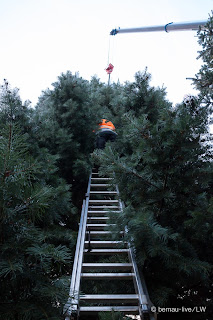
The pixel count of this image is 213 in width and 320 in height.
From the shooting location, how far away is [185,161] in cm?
300

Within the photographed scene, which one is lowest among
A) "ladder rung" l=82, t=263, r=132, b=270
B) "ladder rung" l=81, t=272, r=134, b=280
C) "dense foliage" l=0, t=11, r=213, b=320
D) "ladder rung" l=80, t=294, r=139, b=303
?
"ladder rung" l=80, t=294, r=139, b=303

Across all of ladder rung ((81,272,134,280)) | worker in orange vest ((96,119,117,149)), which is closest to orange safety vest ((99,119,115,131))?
worker in orange vest ((96,119,117,149))

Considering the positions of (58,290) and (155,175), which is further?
(155,175)

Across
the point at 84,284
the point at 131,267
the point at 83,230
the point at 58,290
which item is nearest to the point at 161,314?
the point at 131,267

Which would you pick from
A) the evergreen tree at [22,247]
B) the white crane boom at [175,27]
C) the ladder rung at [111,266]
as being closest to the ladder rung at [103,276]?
the ladder rung at [111,266]

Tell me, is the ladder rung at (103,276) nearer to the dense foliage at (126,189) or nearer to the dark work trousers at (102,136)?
the dense foliage at (126,189)

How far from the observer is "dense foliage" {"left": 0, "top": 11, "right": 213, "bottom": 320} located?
1582 millimetres

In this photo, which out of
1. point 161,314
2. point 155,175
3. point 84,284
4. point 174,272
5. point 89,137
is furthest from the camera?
point 89,137

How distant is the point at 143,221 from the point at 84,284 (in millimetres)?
1886

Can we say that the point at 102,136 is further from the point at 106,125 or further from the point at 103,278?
the point at 103,278

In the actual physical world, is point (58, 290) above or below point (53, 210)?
below

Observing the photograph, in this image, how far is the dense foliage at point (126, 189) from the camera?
5.19 feet

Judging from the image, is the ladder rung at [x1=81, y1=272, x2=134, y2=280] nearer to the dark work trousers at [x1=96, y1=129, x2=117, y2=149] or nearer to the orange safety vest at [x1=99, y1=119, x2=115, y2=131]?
the dark work trousers at [x1=96, y1=129, x2=117, y2=149]

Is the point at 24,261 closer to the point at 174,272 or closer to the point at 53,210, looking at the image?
the point at 174,272
